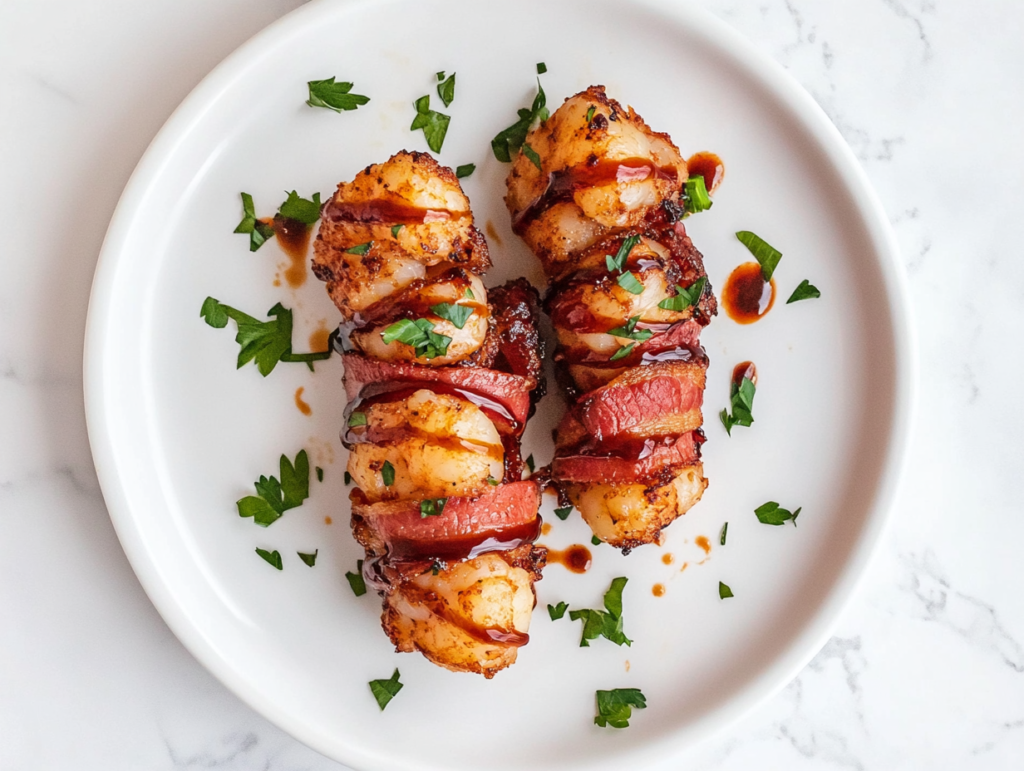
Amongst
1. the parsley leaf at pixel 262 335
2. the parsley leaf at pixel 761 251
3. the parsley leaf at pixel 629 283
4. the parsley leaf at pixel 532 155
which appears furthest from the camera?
the parsley leaf at pixel 761 251

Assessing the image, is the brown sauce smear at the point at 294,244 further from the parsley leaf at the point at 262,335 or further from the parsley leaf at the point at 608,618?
the parsley leaf at the point at 608,618

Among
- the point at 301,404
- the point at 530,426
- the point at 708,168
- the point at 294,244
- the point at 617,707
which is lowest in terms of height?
the point at 617,707

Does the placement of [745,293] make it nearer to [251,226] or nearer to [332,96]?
[332,96]

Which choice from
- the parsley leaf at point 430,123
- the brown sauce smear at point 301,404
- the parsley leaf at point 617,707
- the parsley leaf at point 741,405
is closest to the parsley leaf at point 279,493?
the brown sauce smear at point 301,404

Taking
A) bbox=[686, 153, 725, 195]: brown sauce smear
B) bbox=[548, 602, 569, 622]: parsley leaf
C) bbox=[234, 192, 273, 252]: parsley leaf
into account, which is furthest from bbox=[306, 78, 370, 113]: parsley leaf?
bbox=[548, 602, 569, 622]: parsley leaf

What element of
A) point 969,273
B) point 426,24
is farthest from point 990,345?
point 426,24

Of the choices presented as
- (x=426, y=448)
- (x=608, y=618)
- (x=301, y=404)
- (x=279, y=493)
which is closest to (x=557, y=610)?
(x=608, y=618)
